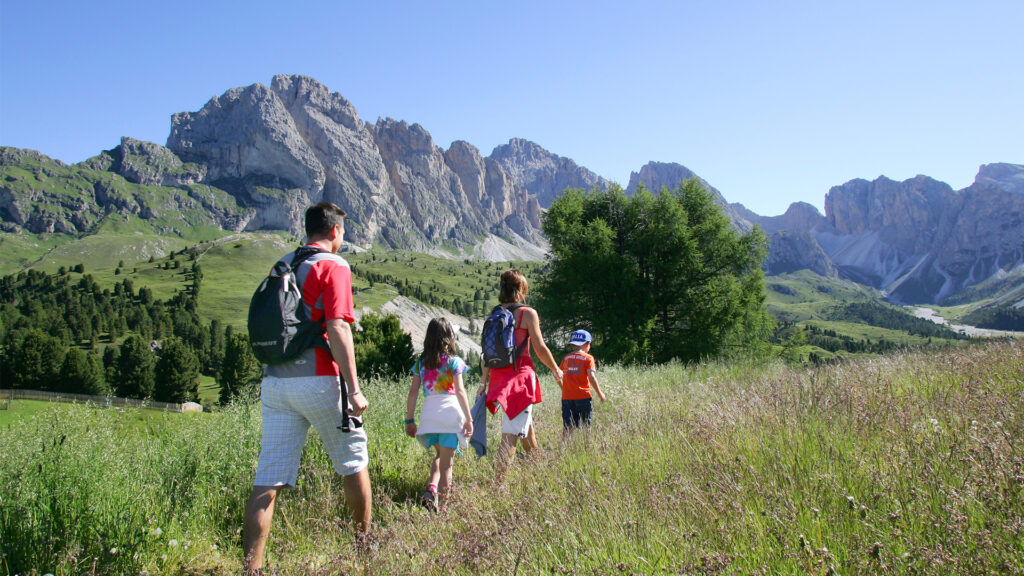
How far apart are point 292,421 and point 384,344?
146 ft

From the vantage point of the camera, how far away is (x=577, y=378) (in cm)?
596

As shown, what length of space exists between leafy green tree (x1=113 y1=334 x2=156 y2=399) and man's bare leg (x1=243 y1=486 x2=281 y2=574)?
7965 cm

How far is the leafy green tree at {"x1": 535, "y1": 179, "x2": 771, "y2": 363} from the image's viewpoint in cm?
1917

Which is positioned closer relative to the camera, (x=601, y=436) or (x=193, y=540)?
(x=193, y=540)

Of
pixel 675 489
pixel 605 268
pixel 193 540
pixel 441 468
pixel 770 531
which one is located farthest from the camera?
pixel 605 268

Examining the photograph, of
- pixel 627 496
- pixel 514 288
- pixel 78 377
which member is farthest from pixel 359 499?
pixel 78 377

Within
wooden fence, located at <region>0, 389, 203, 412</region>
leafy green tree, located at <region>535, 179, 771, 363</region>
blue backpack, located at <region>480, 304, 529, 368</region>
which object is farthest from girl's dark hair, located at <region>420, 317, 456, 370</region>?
leafy green tree, located at <region>535, 179, 771, 363</region>

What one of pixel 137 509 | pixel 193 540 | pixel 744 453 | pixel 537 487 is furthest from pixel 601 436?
pixel 137 509

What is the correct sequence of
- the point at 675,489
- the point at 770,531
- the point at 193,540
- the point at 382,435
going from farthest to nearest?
the point at 382,435, the point at 193,540, the point at 675,489, the point at 770,531

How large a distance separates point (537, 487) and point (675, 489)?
107cm

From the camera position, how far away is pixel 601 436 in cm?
443

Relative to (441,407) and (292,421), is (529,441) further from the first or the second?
(292,421)

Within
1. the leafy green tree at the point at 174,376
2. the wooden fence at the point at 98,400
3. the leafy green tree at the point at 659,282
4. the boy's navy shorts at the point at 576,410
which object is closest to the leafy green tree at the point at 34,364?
the leafy green tree at the point at 174,376

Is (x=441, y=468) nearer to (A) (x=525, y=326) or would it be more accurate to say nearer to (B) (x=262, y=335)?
(A) (x=525, y=326)
